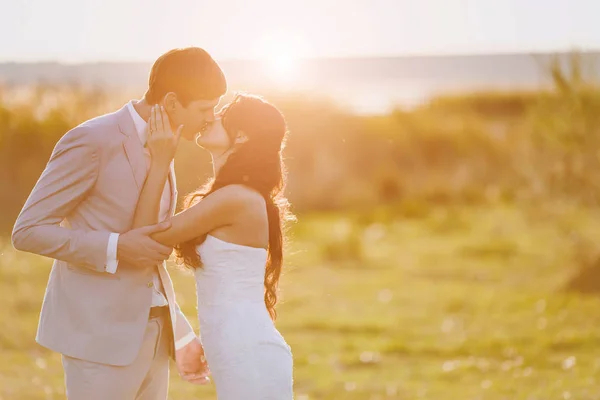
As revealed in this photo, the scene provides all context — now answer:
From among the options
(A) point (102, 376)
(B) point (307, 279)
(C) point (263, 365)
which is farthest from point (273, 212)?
(B) point (307, 279)

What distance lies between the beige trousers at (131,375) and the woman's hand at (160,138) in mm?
683

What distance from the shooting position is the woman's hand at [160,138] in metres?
4.03

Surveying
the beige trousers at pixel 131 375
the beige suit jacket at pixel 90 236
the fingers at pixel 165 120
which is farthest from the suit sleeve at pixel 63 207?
the beige trousers at pixel 131 375

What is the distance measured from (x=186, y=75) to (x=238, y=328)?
1.02 metres

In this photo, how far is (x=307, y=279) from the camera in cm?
1489

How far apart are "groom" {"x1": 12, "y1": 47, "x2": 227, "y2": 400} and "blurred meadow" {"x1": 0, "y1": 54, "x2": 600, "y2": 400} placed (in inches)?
166

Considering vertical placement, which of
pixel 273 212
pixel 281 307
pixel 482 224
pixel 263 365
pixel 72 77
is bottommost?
pixel 482 224

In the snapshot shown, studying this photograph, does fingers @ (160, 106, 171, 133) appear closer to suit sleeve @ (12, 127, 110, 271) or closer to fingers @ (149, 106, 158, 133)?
fingers @ (149, 106, 158, 133)

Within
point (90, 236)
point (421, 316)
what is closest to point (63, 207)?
point (90, 236)

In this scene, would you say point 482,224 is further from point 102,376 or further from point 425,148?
point 102,376

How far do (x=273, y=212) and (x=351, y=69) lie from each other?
140m

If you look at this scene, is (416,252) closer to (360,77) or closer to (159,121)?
(159,121)

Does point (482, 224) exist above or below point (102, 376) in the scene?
below

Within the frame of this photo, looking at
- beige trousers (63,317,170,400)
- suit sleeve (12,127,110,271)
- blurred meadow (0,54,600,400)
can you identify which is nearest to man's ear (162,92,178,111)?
suit sleeve (12,127,110,271)
